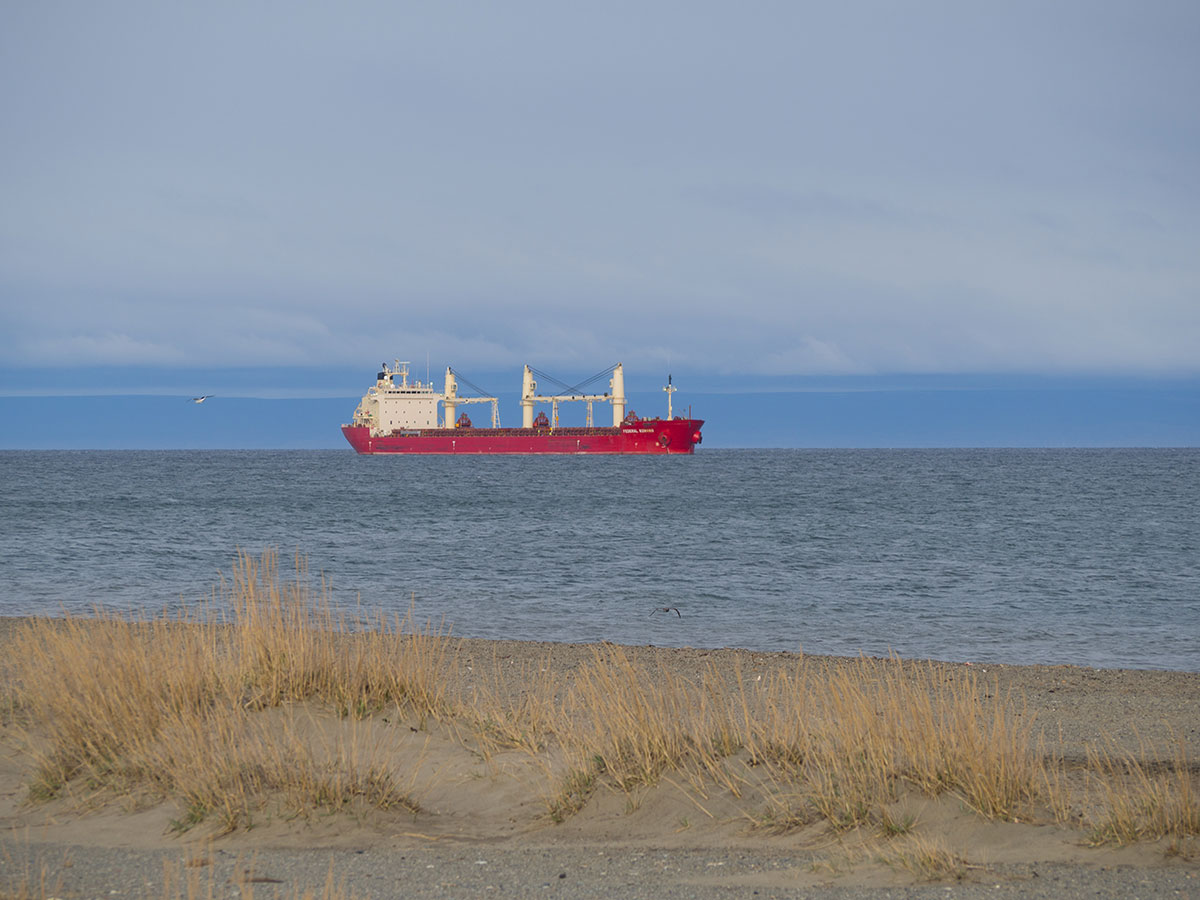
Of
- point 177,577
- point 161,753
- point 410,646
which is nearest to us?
point 161,753

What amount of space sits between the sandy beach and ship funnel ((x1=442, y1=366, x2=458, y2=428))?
334ft

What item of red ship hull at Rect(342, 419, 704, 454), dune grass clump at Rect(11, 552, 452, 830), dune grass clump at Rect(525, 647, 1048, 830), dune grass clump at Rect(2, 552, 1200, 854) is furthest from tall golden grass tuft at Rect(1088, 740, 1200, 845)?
red ship hull at Rect(342, 419, 704, 454)

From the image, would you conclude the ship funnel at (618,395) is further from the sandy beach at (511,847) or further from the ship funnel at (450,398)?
the sandy beach at (511,847)

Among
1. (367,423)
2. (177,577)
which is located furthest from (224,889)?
(367,423)

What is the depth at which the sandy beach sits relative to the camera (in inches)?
163

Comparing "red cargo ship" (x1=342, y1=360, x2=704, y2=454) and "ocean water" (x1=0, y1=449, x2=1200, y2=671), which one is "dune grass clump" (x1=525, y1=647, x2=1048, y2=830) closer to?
"ocean water" (x1=0, y1=449, x2=1200, y2=671)

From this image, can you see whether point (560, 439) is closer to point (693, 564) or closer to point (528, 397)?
point (528, 397)

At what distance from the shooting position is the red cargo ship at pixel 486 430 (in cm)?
9744

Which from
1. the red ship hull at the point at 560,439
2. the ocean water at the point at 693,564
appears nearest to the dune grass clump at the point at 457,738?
the ocean water at the point at 693,564

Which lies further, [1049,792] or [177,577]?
A: [177,577]

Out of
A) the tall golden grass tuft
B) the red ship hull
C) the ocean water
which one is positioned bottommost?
the ocean water

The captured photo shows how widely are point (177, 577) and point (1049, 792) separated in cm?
1646

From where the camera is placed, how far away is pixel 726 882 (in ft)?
13.9

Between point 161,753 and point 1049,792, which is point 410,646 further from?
point 1049,792
